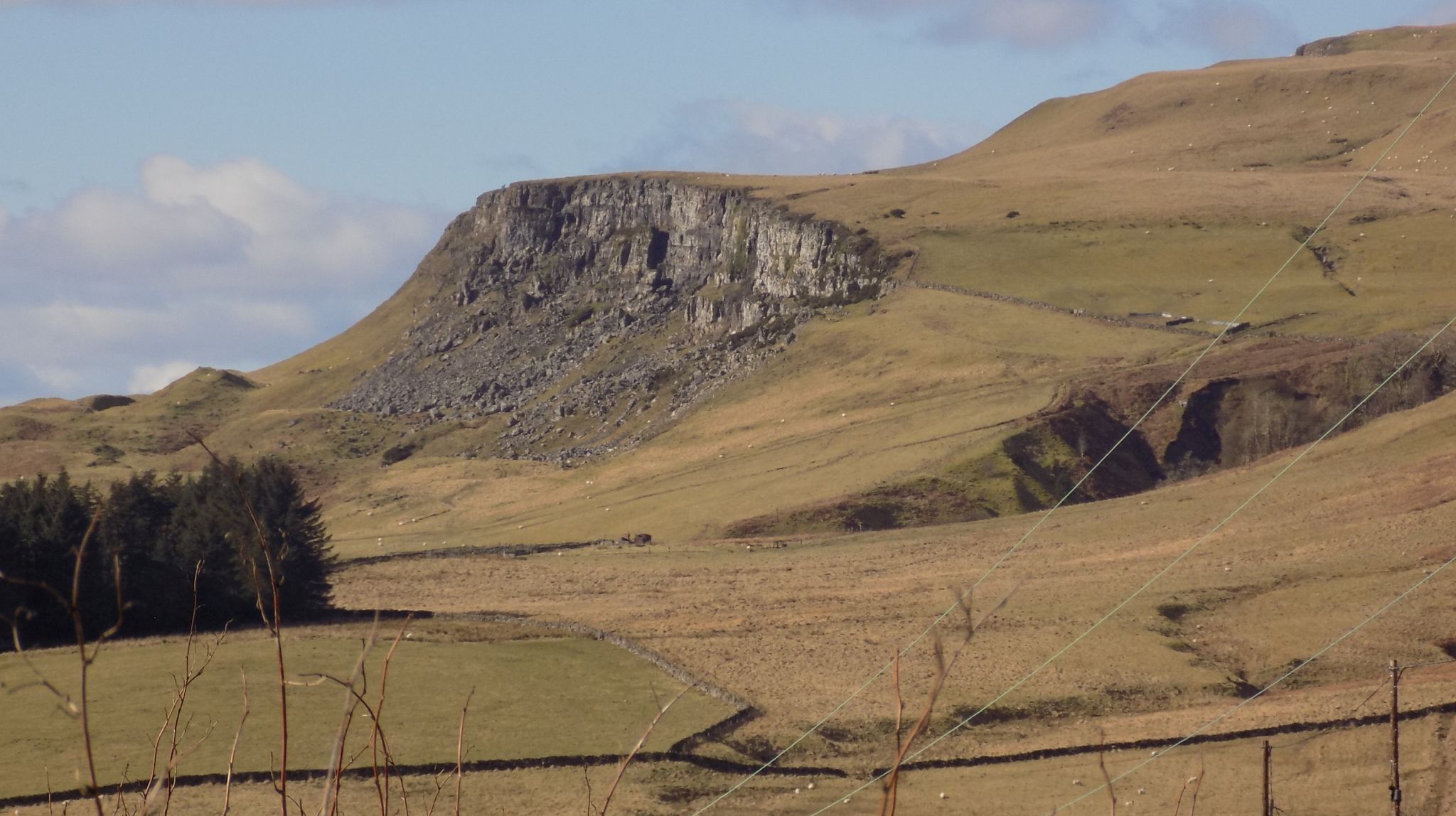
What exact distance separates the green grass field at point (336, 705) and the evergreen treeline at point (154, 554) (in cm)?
380

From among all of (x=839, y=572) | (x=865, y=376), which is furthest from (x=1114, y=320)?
(x=839, y=572)

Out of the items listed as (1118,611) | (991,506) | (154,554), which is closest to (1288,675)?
(1118,611)

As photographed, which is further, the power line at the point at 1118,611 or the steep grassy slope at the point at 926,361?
the steep grassy slope at the point at 926,361

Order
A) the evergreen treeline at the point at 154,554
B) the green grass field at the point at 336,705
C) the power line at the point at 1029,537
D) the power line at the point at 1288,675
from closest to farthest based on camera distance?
1. the green grass field at the point at 336,705
2. the power line at the point at 1288,675
3. the power line at the point at 1029,537
4. the evergreen treeline at the point at 154,554

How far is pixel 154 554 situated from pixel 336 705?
21.6 metres

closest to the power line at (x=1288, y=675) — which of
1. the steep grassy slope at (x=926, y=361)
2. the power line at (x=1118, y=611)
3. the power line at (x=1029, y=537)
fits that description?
the power line at (x=1118, y=611)

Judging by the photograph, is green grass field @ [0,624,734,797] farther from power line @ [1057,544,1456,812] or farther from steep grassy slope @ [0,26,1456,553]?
steep grassy slope @ [0,26,1456,553]

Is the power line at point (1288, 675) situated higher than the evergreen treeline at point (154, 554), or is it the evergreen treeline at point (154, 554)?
the evergreen treeline at point (154, 554)

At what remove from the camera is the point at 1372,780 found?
4138 cm

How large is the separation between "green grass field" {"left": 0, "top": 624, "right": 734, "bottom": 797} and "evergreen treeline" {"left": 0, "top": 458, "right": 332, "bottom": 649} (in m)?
3.80

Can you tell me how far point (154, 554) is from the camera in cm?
6900

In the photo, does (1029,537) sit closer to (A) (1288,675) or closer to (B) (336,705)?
(A) (1288,675)

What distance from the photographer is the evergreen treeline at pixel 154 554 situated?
2525 inches

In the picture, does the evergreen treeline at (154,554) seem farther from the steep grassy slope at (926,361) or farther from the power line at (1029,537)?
the steep grassy slope at (926,361)
